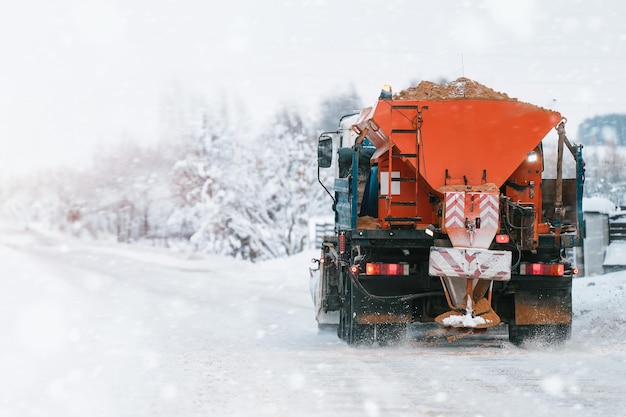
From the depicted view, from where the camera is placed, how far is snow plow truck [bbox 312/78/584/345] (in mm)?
9992

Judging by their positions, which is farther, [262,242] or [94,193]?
[94,193]

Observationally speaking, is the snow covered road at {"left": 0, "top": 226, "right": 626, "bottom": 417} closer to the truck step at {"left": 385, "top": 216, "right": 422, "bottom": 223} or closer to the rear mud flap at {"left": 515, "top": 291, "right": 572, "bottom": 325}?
the rear mud flap at {"left": 515, "top": 291, "right": 572, "bottom": 325}

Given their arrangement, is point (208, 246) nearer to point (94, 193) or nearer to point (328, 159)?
point (94, 193)

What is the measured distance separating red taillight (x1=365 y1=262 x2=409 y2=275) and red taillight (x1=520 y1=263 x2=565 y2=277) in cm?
134

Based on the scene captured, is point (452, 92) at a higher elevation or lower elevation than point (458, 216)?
higher

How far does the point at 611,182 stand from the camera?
67.1 m

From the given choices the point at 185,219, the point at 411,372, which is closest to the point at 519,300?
the point at 411,372

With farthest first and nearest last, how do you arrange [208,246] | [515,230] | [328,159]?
1. [208,246]
2. [328,159]
3. [515,230]

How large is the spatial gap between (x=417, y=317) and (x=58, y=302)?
341 inches

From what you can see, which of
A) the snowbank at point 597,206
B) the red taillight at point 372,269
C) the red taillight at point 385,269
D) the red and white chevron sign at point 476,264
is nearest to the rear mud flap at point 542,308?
the red and white chevron sign at point 476,264

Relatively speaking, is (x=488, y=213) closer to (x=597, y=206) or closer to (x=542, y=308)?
(x=542, y=308)

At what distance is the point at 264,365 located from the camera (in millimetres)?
8930

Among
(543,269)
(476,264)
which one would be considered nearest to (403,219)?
(476,264)

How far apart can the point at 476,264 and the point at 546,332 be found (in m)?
1.58
